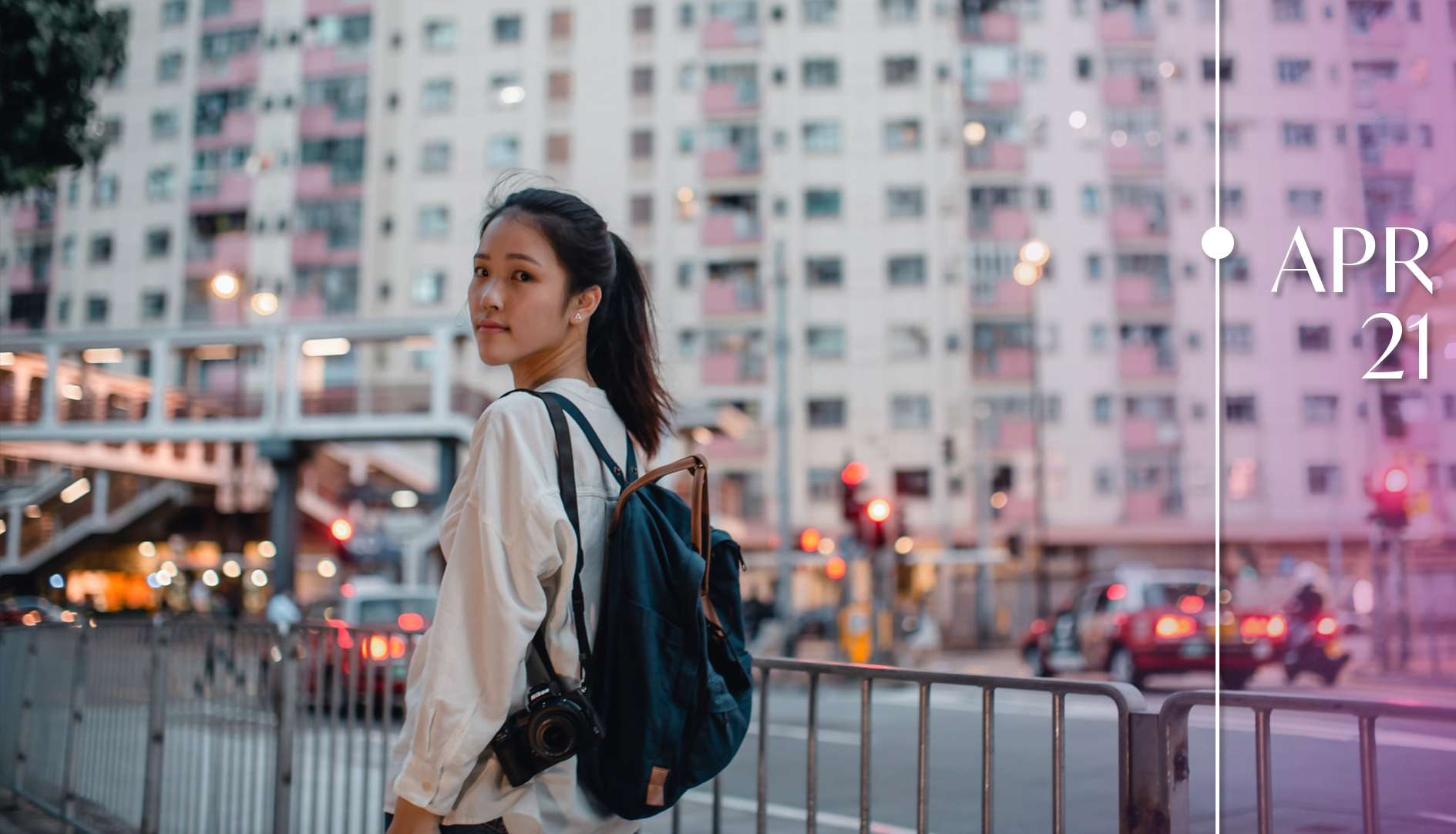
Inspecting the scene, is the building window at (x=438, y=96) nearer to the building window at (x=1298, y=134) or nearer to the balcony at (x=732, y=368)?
the balcony at (x=732, y=368)

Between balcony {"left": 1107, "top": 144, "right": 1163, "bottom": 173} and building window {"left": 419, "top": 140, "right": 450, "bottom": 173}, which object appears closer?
balcony {"left": 1107, "top": 144, "right": 1163, "bottom": 173}

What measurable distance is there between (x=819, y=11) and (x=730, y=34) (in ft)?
10.6

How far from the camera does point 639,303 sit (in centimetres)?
238

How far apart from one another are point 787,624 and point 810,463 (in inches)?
555

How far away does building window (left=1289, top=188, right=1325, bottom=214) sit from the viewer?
5.74 metres

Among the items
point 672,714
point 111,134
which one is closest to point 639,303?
point 672,714

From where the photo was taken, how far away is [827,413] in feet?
132

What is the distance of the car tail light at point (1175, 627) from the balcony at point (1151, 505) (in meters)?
24.5

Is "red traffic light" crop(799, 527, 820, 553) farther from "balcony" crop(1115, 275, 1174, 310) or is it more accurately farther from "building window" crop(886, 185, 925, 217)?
"building window" crop(886, 185, 925, 217)

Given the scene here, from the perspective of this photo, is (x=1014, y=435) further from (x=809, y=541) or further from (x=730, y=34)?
(x=809, y=541)

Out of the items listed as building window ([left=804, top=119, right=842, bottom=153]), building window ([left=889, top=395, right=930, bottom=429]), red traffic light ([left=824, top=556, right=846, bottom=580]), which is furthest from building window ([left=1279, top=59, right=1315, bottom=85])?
building window ([left=804, top=119, right=842, bottom=153])

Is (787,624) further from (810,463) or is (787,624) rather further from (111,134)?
(111,134)

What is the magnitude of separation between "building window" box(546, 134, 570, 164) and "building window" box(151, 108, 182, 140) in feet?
42.7

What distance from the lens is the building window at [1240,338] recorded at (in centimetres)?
3719
